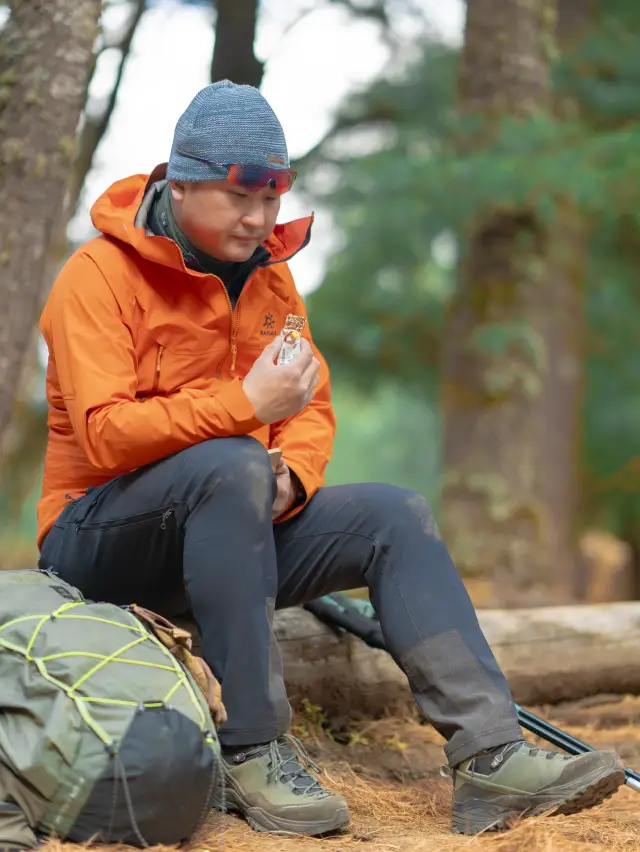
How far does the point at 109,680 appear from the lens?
222 centimetres

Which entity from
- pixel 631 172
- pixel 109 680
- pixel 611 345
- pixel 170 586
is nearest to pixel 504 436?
pixel 631 172

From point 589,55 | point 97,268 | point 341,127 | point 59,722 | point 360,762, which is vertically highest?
point 589,55

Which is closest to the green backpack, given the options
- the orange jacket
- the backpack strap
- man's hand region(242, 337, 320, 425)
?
the backpack strap

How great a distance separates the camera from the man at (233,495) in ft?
8.22

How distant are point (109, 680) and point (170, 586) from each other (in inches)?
23.4

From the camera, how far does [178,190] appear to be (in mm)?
2830

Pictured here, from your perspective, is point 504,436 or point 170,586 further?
point 504,436

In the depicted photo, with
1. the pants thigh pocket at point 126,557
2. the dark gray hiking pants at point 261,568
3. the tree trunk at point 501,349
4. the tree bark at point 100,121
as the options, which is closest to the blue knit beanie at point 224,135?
the dark gray hiking pants at point 261,568

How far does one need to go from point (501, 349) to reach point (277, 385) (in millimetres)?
4701

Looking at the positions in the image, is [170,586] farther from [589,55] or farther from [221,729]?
[589,55]

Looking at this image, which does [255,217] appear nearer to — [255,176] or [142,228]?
[255,176]

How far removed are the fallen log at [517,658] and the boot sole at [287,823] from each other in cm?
96

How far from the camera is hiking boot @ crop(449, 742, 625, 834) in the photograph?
249 cm

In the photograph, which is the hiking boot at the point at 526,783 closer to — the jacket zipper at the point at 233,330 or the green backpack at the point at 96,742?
the green backpack at the point at 96,742
